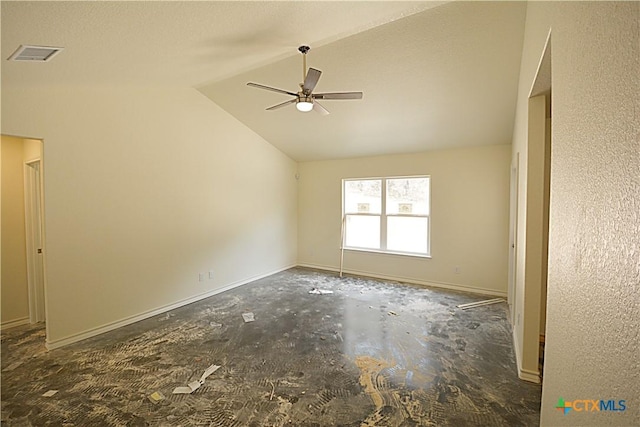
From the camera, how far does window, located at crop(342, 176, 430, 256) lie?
18.4 ft

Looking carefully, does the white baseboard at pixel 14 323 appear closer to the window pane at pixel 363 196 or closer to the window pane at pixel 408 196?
the window pane at pixel 363 196

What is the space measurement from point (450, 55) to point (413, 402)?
128 inches

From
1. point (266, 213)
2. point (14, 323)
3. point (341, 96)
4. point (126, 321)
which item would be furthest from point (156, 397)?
point (266, 213)

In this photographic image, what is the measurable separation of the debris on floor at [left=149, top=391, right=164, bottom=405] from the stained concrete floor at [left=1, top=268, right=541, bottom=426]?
0.04m

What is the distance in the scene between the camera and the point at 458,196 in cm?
514

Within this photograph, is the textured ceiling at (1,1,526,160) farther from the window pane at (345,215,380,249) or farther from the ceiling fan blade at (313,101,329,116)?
the window pane at (345,215,380,249)

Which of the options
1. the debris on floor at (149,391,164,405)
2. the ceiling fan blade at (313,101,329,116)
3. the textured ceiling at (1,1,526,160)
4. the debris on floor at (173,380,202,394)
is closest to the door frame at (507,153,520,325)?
the textured ceiling at (1,1,526,160)

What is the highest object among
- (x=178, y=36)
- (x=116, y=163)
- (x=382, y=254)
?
(x=178, y=36)

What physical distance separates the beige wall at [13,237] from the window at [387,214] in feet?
16.5

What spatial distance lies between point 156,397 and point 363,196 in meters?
4.83

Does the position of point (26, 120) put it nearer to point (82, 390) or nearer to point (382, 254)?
point (82, 390)

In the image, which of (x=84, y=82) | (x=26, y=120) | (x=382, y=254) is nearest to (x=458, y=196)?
(x=382, y=254)

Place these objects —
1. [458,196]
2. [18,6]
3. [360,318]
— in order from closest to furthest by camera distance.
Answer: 1. [18,6]
2. [360,318]
3. [458,196]

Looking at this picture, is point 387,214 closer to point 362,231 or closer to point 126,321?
point 362,231
